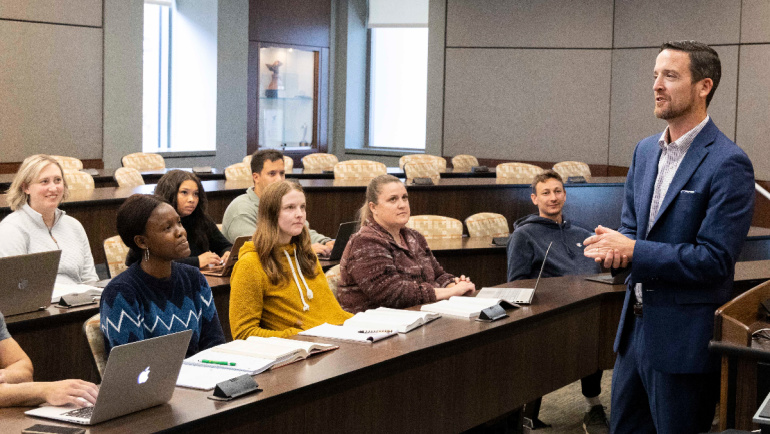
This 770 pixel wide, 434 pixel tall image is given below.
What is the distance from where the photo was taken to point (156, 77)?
37.6ft

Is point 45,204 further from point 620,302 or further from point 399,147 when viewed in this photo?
Answer: point 399,147

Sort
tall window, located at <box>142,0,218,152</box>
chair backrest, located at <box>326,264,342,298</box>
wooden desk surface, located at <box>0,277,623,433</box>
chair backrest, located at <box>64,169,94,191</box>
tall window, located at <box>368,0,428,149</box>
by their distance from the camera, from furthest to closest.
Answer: tall window, located at <box>368,0,428,149</box> → tall window, located at <box>142,0,218,152</box> → chair backrest, located at <box>64,169,94,191</box> → chair backrest, located at <box>326,264,342,298</box> → wooden desk surface, located at <box>0,277,623,433</box>

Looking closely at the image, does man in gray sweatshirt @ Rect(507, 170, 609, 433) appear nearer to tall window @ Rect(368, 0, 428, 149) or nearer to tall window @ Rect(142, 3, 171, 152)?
tall window @ Rect(142, 3, 171, 152)

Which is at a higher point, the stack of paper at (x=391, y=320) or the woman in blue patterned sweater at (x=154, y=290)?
the woman in blue patterned sweater at (x=154, y=290)

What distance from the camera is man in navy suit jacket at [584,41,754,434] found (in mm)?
2250

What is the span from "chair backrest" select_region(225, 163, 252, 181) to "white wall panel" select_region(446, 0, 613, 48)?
508cm

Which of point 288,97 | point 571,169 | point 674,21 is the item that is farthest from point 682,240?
point 288,97

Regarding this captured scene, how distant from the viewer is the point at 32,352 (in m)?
3.25

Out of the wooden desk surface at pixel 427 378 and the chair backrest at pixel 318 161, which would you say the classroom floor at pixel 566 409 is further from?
the chair backrest at pixel 318 161

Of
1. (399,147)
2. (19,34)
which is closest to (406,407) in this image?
(19,34)

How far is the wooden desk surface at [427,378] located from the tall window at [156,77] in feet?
28.7

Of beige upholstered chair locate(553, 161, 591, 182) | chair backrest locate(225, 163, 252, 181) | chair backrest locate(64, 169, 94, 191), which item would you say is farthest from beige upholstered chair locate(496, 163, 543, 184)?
chair backrest locate(64, 169, 94, 191)

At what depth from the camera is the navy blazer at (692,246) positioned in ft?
7.36

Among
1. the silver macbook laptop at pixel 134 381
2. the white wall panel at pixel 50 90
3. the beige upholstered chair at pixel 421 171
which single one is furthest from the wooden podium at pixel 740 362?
the white wall panel at pixel 50 90
